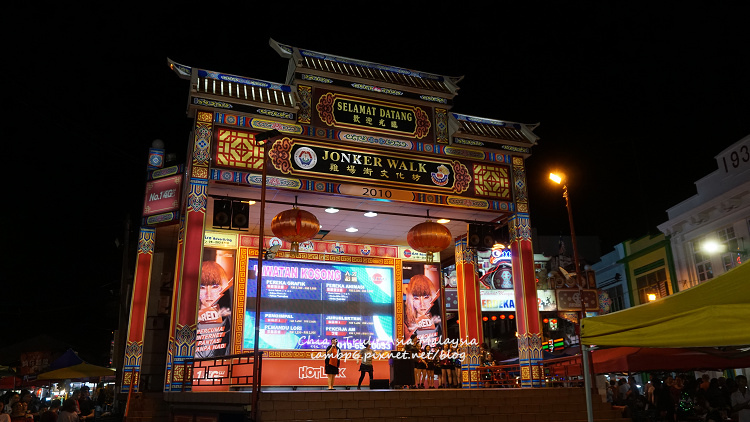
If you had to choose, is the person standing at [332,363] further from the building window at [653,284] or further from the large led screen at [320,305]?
the building window at [653,284]

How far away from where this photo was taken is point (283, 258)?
19.4 m

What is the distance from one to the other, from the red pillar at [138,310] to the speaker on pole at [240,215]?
13.2 ft

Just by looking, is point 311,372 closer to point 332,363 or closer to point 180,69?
point 332,363

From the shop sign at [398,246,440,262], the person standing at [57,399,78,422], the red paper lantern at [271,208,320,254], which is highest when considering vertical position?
the shop sign at [398,246,440,262]

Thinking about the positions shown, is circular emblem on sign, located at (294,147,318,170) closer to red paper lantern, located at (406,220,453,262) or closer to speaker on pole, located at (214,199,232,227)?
speaker on pole, located at (214,199,232,227)

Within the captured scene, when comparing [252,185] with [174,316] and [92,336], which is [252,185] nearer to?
[174,316]

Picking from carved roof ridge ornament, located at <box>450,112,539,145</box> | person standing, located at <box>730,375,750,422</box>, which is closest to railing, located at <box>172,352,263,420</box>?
carved roof ridge ornament, located at <box>450,112,539,145</box>

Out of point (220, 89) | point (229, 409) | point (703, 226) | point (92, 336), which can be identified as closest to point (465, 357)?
point (229, 409)

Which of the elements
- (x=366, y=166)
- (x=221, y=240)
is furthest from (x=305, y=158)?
(x=221, y=240)

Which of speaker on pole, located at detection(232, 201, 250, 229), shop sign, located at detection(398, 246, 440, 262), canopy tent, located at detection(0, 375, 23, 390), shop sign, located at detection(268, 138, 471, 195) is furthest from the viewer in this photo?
canopy tent, located at detection(0, 375, 23, 390)

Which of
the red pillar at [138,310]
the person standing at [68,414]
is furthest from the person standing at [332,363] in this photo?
the person standing at [68,414]

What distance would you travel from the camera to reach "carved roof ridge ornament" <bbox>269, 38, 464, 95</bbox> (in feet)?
53.7

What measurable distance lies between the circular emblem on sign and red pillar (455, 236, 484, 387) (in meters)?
6.89

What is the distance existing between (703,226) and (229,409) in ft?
75.9
